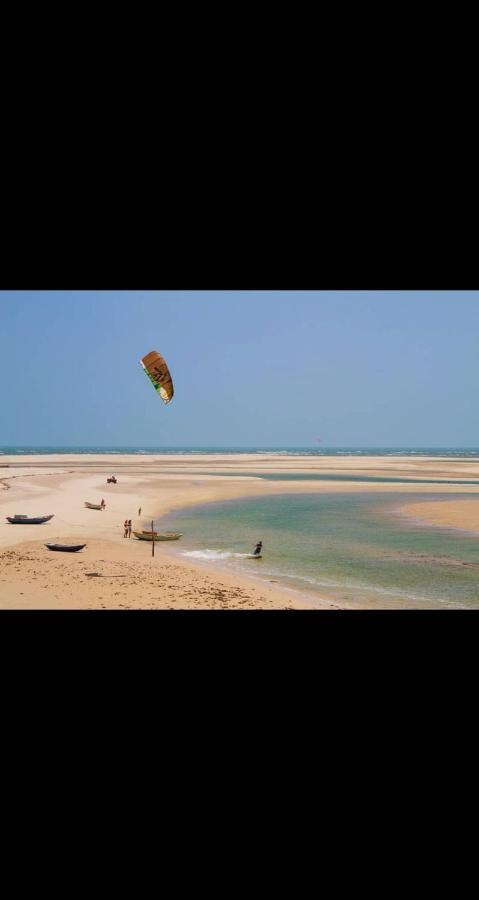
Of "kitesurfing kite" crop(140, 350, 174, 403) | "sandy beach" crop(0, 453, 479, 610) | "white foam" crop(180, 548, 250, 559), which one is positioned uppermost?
"kitesurfing kite" crop(140, 350, 174, 403)

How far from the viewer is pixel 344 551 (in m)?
9.58

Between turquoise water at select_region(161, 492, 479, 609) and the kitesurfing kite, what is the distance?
299cm

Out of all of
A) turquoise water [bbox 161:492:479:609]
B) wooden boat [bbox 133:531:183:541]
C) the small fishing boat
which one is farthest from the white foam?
the small fishing boat

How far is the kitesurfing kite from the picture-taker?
18.8 ft

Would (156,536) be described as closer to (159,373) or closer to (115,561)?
(115,561)

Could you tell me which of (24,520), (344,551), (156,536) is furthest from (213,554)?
(24,520)

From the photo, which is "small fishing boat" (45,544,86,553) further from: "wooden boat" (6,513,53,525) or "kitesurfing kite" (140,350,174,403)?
"kitesurfing kite" (140,350,174,403)

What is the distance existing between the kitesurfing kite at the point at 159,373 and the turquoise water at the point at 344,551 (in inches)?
118

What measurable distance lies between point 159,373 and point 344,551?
5.29m
